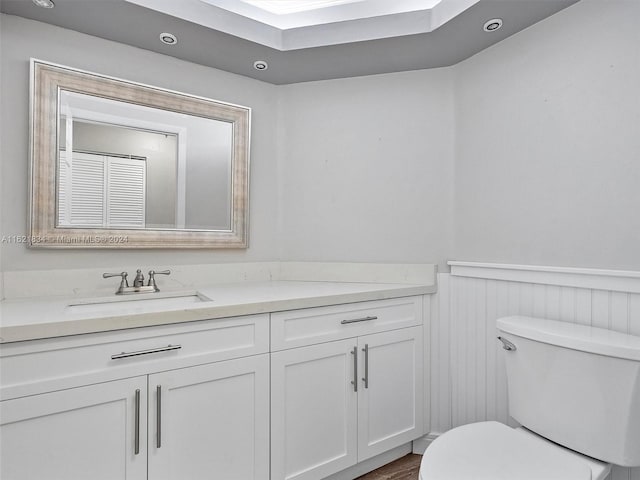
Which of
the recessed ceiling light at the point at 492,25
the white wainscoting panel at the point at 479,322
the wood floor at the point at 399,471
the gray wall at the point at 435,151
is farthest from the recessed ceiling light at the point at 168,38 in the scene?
the wood floor at the point at 399,471

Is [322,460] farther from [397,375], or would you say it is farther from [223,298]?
[223,298]

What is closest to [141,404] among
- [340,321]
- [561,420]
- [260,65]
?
[340,321]

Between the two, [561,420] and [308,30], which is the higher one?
[308,30]

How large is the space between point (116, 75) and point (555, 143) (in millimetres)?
1977

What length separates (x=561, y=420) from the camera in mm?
1212

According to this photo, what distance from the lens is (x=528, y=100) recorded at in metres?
1.60

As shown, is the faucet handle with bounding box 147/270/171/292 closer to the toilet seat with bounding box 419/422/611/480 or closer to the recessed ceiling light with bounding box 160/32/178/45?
the recessed ceiling light with bounding box 160/32/178/45

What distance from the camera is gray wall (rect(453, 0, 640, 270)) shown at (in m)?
1.29

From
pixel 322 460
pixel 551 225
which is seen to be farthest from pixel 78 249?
pixel 551 225

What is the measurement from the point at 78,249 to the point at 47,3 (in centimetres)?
98

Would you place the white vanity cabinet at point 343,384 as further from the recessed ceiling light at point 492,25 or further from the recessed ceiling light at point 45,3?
Answer: the recessed ceiling light at point 45,3

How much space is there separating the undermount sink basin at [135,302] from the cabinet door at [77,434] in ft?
0.99

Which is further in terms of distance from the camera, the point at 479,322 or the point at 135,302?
the point at 479,322

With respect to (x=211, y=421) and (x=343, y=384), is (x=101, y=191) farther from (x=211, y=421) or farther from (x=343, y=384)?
(x=343, y=384)
